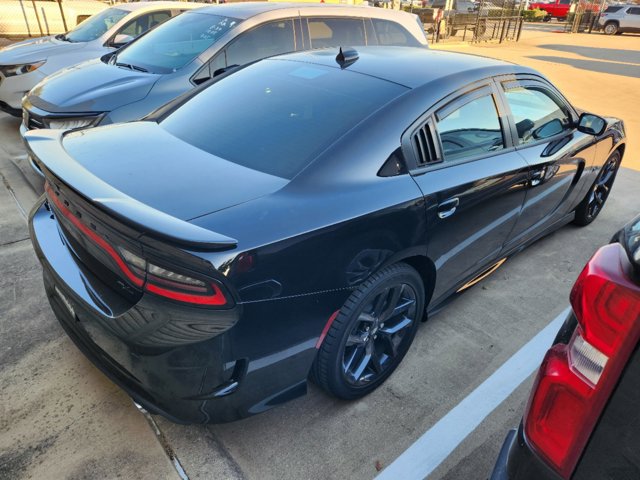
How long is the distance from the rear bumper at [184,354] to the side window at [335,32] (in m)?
4.27

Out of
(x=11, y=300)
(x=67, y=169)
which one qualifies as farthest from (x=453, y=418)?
(x=11, y=300)

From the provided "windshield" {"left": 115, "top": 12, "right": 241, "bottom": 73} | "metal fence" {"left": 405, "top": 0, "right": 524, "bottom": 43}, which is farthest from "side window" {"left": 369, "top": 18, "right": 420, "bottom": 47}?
"metal fence" {"left": 405, "top": 0, "right": 524, "bottom": 43}

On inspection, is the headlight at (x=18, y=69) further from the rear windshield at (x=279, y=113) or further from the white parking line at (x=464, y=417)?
the white parking line at (x=464, y=417)

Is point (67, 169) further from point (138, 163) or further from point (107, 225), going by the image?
point (107, 225)

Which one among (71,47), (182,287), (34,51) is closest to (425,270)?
(182,287)

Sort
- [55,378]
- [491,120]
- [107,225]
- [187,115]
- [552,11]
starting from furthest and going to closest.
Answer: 1. [552,11]
2. [491,120]
3. [187,115]
4. [55,378]
5. [107,225]

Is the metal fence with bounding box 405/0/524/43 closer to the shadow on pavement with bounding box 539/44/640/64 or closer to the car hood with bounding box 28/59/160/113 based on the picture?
the shadow on pavement with bounding box 539/44/640/64

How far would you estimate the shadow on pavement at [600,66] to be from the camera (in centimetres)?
1365

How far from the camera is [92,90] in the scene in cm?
423

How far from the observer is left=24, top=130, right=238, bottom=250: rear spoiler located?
1.50m

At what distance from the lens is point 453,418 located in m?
2.29

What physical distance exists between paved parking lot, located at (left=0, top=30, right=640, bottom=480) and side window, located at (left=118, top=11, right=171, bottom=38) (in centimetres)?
445

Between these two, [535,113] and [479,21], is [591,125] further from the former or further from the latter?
[479,21]

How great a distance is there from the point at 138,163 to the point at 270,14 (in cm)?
360
